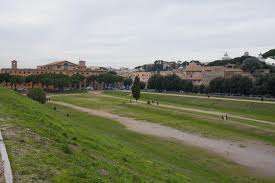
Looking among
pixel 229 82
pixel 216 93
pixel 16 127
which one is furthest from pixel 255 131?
pixel 216 93

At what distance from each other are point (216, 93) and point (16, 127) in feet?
264

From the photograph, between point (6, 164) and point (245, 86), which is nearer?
point (6, 164)

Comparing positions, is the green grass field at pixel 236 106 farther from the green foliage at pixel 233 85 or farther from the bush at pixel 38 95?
the bush at pixel 38 95

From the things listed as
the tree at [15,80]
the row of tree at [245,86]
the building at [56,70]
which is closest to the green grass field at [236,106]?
the row of tree at [245,86]

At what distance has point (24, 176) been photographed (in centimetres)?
845

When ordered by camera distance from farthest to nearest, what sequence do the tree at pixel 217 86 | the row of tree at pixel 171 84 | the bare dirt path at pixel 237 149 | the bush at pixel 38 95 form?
the row of tree at pixel 171 84 → the tree at pixel 217 86 → the bush at pixel 38 95 → the bare dirt path at pixel 237 149

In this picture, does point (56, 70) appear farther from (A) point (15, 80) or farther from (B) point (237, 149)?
(B) point (237, 149)

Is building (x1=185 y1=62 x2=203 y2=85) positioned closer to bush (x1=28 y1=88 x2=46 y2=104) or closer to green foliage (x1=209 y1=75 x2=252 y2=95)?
green foliage (x1=209 y1=75 x2=252 y2=95)

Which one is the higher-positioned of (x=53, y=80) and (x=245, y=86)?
(x=53, y=80)

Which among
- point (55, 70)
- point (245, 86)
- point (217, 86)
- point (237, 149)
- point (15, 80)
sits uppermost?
point (55, 70)

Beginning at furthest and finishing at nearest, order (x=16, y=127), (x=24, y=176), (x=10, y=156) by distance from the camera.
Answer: (x=16, y=127), (x=10, y=156), (x=24, y=176)

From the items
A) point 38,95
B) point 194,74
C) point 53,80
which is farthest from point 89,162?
point 194,74

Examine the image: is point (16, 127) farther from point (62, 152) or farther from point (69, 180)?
point (69, 180)

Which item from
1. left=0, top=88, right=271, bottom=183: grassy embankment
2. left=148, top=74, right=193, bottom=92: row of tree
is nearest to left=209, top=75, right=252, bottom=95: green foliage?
left=148, top=74, right=193, bottom=92: row of tree
